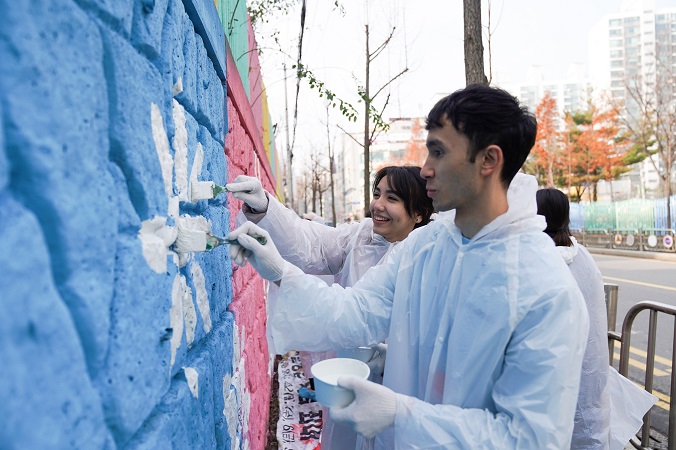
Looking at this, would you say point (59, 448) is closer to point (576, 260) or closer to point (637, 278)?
point (576, 260)

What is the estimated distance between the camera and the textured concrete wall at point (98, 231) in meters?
0.57

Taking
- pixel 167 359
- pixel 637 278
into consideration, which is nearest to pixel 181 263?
pixel 167 359

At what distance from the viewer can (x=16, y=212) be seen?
569 millimetres

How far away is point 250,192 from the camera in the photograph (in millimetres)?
2176

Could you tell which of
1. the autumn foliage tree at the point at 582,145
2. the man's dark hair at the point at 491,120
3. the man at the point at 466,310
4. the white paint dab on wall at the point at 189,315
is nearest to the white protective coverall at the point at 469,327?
the man at the point at 466,310

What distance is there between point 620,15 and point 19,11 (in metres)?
90.7

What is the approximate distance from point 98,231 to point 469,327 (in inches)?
44.6

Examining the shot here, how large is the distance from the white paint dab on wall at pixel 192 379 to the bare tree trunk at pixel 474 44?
3.92 meters

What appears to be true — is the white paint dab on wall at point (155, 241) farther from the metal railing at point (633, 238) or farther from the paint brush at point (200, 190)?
the metal railing at point (633, 238)

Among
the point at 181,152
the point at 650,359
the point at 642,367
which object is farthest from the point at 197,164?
the point at 642,367

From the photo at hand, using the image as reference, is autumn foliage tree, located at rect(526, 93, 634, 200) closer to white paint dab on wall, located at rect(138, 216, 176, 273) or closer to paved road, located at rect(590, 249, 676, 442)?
paved road, located at rect(590, 249, 676, 442)

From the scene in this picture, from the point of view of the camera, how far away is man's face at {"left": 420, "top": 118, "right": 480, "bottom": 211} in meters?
1.55

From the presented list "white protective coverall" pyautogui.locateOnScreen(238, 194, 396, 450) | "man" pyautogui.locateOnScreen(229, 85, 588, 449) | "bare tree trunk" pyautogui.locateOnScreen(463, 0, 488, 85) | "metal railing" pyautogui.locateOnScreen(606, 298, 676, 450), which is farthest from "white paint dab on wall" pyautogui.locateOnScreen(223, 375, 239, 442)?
"bare tree trunk" pyautogui.locateOnScreen(463, 0, 488, 85)

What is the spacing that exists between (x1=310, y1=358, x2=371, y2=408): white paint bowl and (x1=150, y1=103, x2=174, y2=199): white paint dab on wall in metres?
0.73
